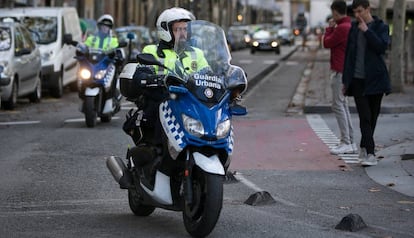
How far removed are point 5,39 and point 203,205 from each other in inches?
538

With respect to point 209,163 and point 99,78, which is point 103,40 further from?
point 209,163

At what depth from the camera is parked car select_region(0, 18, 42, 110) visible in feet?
62.5

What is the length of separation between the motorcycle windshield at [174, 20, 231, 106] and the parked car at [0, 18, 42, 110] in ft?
37.9

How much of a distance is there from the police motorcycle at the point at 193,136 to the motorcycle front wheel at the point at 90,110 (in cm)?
768

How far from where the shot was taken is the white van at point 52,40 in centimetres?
2308

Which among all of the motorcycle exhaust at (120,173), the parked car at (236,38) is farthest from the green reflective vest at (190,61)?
the parked car at (236,38)

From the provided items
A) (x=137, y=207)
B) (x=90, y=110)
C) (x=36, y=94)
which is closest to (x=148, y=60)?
(x=137, y=207)

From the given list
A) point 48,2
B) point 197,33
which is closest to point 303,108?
point 197,33

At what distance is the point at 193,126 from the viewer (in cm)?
710

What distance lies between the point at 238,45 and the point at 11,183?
57.6 metres

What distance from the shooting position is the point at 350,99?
2008cm

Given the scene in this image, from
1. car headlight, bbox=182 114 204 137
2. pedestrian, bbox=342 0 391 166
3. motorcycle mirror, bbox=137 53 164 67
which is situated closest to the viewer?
car headlight, bbox=182 114 204 137

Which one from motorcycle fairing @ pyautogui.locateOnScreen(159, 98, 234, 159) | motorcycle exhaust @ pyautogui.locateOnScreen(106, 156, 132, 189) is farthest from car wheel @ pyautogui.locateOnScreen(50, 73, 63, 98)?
motorcycle fairing @ pyautogui.locateOnScreen(159, 98, 234, 159)

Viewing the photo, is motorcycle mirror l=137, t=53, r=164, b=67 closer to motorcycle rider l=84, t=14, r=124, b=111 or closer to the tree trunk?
motorcycle rider l=84, t=14, r=124, b=111
